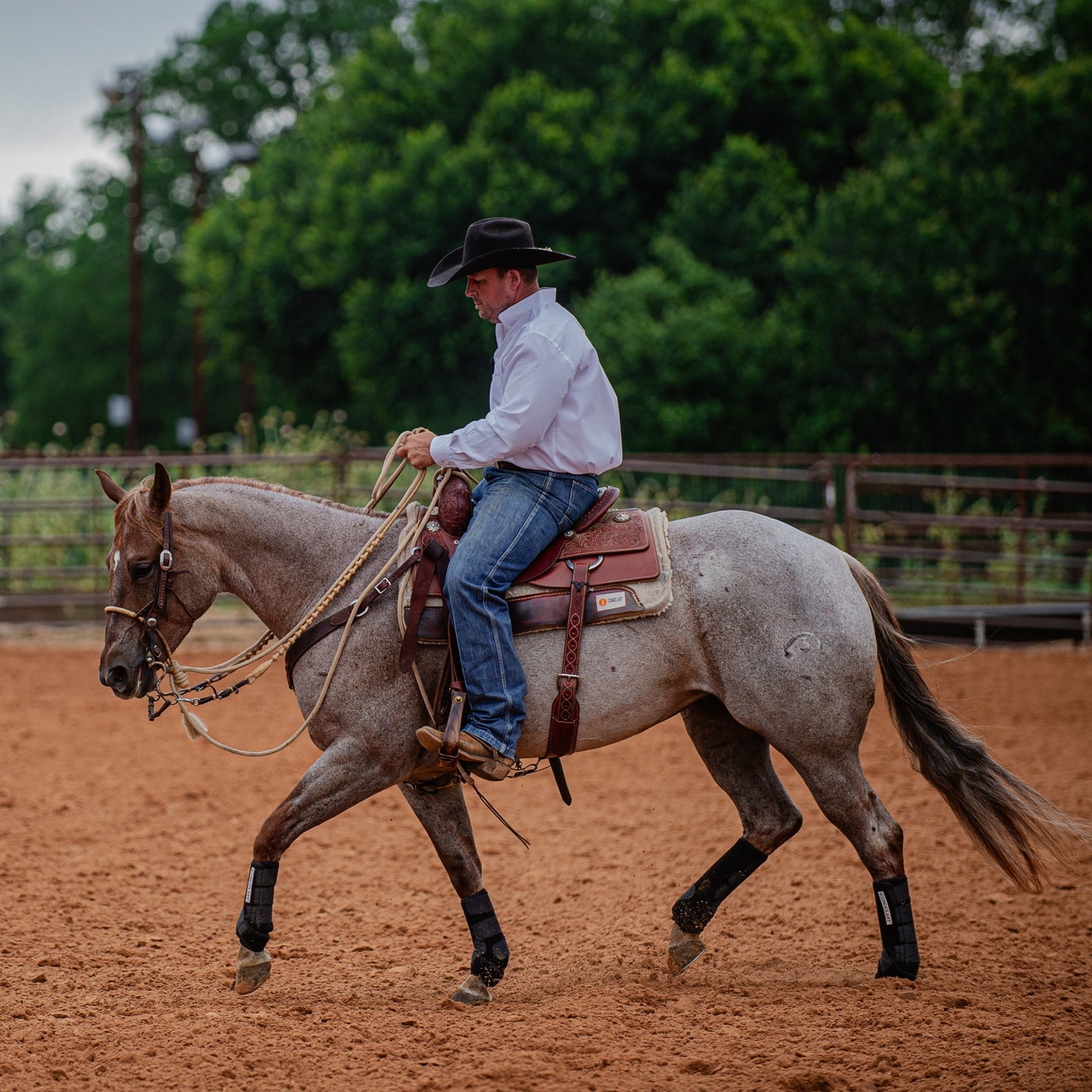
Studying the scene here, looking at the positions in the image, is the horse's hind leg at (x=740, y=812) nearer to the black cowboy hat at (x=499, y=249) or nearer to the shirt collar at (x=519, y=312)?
the shirt collar at (x=519, y=312)

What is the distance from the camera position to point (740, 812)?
13.5ft

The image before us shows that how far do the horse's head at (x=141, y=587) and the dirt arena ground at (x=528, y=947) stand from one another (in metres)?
1.12

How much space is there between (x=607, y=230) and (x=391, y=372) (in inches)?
185

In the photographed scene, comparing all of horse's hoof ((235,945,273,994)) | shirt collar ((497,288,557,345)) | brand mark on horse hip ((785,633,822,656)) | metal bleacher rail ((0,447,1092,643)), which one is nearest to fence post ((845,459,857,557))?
metal bleacher rail ((0,447,1092,643))

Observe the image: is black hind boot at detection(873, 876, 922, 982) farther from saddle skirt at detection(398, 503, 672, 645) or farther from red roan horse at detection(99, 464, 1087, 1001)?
saddle skirt at detection(398, 503, 672, 645)

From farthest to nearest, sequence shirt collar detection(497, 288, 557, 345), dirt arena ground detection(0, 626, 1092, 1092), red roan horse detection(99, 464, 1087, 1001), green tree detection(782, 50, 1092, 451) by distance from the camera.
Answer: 1. green tree detection(782, 50, 1092, 451)
2. shirt collar detection(497, 288, 557, 345)
3. red roan horse detection(99, 464, 1087, 1001)
4. dirt arena ground detection(0, 626, 1092, 1092)

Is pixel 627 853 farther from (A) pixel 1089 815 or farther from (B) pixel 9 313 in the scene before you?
(B) pixel 9 313

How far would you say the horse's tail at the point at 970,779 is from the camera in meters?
3.96

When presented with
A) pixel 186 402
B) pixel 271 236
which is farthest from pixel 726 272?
pixel 186 402

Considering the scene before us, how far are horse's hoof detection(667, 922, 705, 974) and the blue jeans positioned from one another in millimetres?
1021

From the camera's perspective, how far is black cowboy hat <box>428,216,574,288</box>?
3.83m

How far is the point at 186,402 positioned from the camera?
123 ft

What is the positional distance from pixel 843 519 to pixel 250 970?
10163mm

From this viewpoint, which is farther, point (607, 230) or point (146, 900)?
point (607, 230)
